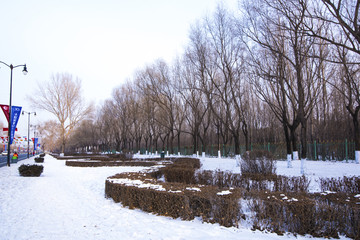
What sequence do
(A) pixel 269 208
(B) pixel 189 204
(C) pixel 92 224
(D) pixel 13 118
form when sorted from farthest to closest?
(D) pixel 13 118, (B) pixel 189 204, (C) pixel 92 224, (A) pixel 269 208

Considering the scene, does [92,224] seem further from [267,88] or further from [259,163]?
[267,88]

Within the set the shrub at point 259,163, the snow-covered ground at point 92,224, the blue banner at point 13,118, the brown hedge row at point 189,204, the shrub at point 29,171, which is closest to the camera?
the snow-covered ground at point 92,224

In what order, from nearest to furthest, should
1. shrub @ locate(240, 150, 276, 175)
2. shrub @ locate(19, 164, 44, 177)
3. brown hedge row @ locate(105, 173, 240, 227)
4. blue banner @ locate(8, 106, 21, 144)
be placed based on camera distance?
brown hedge row @ locate(105, 173, 240, 227)
shrub @ locate(240, 150, 276, 175)
shrub @ locate(19, 164, 44, 177)
blue banner @ locate(8, 106, 21, 144)

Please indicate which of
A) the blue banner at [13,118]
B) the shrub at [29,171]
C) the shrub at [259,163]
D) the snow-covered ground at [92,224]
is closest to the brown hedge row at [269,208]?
the snow-covered ground at [92,224]

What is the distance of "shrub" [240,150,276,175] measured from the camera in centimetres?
962

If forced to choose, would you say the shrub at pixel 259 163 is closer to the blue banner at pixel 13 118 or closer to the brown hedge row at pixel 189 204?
the brown hedge row at pixel 189 204

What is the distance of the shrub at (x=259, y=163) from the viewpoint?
962cm

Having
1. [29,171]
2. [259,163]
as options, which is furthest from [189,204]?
[29,171]

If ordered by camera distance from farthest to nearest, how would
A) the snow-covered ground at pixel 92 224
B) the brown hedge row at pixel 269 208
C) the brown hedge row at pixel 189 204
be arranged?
the brown hedge row at pixel 189 204 → the snow-covered ground at pixel 92 224 → the brown hedge row at pixel 269 208

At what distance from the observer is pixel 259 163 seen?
9.78 m

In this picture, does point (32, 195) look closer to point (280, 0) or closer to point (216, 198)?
point (216, 198)

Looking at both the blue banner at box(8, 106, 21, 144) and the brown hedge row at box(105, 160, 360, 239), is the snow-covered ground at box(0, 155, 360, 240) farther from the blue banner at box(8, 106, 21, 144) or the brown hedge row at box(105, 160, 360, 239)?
the blue banner at box(8, 106, 21, 144)

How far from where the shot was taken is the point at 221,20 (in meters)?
18.5

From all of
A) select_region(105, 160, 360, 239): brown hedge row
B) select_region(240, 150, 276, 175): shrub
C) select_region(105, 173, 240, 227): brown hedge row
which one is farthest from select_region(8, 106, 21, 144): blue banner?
select_region(240, 150, 276, 175): shrub
